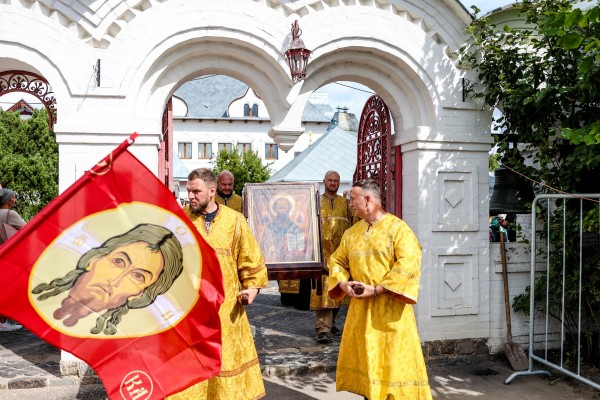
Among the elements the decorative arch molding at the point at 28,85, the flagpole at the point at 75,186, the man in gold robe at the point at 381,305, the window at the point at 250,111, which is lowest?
the man in gold robe at the point at 381,305

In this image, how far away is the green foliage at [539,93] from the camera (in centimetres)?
573

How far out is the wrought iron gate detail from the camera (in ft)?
22.9

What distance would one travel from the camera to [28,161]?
1961 centimetres

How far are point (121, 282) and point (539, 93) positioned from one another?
14.4 ft

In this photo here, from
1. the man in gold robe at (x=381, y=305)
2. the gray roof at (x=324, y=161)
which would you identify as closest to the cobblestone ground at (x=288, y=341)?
the man in gold robe at (x=381, y=305)

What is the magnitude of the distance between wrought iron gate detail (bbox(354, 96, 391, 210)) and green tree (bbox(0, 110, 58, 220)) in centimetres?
1418

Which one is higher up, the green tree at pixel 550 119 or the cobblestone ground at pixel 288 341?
the green tree at pixel 550 119

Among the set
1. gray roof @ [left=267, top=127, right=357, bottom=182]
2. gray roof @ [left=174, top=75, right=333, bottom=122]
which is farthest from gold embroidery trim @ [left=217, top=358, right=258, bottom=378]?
gray roof @ [left=174, top=75, right=333, bottom=122]

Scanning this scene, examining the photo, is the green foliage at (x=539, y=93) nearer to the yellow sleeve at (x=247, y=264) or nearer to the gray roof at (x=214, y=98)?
the yellow sleeve at (x=247, y=264)

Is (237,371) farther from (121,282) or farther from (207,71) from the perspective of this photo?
(207,71)

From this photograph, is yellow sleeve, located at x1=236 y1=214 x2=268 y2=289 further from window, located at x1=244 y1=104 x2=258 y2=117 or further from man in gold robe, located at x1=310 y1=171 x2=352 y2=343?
window, located at x1=244 y1=104 x2=258 y2=117

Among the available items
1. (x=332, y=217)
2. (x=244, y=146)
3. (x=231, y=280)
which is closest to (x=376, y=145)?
(x=332, y=217)

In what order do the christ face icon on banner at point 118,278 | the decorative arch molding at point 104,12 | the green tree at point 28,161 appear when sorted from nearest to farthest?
the christ face icon on banner at point 118,278
the decorative arch molding at point 104,12
the green tree at point 28,161

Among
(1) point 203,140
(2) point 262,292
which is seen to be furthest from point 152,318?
(1) point 203,140
